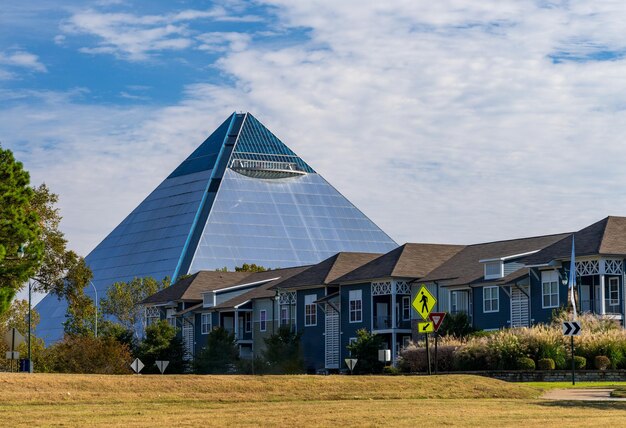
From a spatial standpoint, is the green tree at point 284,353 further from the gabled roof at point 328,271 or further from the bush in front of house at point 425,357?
the bush in front of house at point 425,357

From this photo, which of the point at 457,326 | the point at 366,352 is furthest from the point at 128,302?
the point at 457,326

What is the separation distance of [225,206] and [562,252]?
99.1m

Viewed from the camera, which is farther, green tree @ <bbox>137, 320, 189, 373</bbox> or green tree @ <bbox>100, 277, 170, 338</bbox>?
green tree @ <bbox>100, 277, 170, 338</bbox>

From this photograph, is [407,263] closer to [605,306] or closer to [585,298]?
[585,298]

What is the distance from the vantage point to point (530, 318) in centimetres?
7038

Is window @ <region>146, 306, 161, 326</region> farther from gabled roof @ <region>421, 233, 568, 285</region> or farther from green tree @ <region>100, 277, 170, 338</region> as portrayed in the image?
gabled roof @ <region>421, 233, 568, 285</region>

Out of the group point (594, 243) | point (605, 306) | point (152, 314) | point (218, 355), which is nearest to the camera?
point (594, 243)

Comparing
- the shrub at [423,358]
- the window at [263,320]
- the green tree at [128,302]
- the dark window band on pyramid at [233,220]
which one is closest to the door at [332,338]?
the window at [263,320]

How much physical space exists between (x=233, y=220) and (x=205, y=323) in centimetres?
6636

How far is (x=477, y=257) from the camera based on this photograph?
261ft

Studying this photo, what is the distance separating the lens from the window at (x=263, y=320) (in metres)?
92.2

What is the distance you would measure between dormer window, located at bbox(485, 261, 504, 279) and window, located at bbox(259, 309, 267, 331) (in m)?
22.9

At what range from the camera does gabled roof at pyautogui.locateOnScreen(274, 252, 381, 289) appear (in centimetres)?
8557

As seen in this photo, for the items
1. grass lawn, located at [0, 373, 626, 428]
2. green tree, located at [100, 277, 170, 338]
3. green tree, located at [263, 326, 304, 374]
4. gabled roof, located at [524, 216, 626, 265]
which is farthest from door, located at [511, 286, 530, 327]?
green tree, located at [100, 277, 170, 338]
